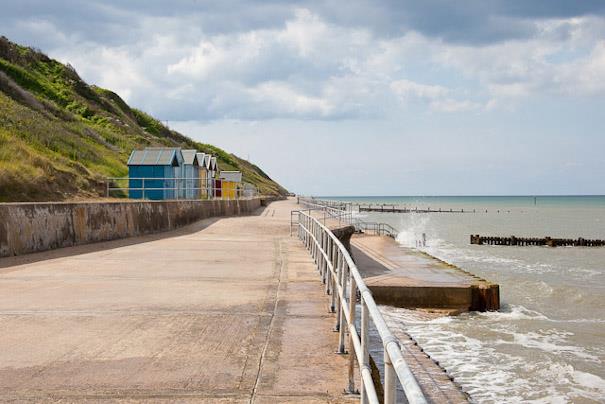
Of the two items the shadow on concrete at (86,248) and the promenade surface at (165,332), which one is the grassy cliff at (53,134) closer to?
the shadow on concrete at (86,248)

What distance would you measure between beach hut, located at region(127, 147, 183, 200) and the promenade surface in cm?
2113

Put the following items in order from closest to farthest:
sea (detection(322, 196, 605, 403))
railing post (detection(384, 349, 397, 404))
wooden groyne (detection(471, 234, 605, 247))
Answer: railing post (detection(384, 349, 397, 404)) → sea (detection(322, 196, 605, 403)) → wooden groyne (detection(471, 234, 605, 247))

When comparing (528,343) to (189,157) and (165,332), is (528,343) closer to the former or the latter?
(165,332)

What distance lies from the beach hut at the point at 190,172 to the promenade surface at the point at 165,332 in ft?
82.5

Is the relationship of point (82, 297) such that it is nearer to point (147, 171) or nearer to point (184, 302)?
point (184, 302)

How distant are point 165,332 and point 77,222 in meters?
10.2

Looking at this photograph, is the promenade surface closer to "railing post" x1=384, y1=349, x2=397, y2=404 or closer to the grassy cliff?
"railing post" x1=384, y1=349, x2=397, y2=404

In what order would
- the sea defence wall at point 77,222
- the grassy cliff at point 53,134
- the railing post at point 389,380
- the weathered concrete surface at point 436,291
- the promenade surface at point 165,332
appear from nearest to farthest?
the railing post at point 389,380 < the promenade surface at point 165,332 < the sea defence wall at point 77,222 < the weathered concrete surface at point 436,291 < the grassy cliff at point 53,134

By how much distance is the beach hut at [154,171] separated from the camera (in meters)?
33.9

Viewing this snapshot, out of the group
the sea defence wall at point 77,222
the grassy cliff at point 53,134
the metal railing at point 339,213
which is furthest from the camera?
the grassy cliff at point 53,134

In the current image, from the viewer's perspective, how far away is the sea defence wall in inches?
526

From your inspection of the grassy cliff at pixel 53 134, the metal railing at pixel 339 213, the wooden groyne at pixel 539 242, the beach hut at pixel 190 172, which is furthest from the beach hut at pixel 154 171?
the wooden groyne at pixel 539 242

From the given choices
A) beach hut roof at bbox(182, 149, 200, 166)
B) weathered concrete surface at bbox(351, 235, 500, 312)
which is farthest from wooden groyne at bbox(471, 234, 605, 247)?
weathered concrete surface at bbox(351, 235, 500, 312)

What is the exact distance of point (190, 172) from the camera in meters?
39.4
